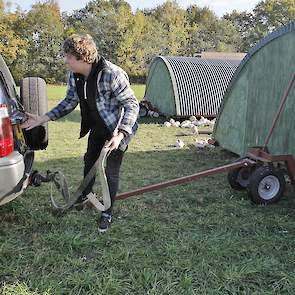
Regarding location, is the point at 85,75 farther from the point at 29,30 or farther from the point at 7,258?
the point at 29,30

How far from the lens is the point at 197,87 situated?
12.0 m

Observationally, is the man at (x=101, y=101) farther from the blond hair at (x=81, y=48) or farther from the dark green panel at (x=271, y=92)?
the dark green panel at (x=271, y=92)

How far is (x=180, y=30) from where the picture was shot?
46.9 metres

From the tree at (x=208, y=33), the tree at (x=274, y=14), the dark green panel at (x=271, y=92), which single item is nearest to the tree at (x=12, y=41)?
the tree at (x=208, y=33)

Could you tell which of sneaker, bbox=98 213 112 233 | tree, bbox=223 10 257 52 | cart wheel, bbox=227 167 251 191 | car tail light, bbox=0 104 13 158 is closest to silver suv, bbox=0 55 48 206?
car tail light, bbox=0 104 13 158

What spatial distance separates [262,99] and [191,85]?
20.4 feet

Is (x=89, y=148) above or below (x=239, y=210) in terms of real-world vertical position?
above

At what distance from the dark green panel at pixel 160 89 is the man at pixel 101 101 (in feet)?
26.4

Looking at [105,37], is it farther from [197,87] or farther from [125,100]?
[125,100]

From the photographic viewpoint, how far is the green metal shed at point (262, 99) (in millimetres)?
5250

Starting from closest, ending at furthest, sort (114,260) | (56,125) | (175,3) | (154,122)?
(114,260) < (56,125) < (154,122) < (175,3)

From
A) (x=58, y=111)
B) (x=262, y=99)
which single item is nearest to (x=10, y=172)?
(x=58, y=111)

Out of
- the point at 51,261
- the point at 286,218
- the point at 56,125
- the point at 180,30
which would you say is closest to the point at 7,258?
the point at 51,261

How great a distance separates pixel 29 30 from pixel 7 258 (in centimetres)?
3938
